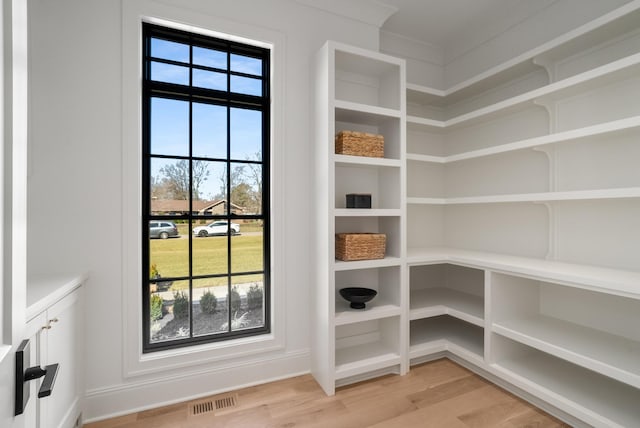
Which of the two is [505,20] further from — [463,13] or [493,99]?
[493,99]

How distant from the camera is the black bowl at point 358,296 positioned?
7.57 ft

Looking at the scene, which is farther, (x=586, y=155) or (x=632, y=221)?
(x=586, y=155)

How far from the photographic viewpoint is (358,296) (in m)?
2.31

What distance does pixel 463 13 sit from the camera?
266 centimetres

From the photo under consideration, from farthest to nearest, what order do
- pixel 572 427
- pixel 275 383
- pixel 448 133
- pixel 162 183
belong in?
pixel 448 133
pixel 275 383
pixel 162 183
pixel 572 427

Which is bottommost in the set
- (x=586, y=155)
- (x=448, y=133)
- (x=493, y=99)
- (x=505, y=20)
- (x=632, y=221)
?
(x=632, y=221)

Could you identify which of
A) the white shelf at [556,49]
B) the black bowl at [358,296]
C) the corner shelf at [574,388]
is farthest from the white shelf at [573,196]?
the corner shelf at [574,388]

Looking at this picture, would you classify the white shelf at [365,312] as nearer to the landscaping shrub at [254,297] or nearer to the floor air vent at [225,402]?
the landscaping shrub at [254,297]

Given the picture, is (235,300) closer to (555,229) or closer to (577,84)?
(555,229)

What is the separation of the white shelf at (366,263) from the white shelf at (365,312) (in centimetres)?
34

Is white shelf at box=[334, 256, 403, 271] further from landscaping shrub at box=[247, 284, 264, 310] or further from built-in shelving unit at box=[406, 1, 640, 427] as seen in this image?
landscaping shrub at box=[247, 284, 264, 310]

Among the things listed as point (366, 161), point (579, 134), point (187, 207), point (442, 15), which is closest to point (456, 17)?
point (442, 15)

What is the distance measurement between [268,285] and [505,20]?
3091 mm

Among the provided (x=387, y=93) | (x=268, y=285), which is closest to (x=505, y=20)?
(x=387, y=93)
